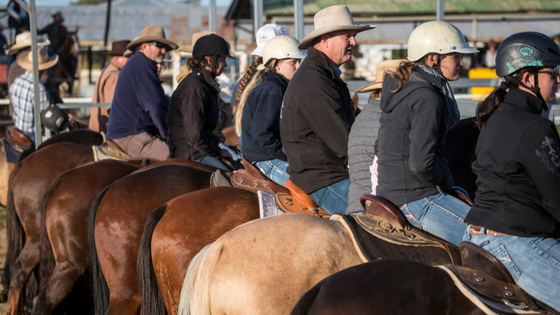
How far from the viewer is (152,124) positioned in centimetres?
635

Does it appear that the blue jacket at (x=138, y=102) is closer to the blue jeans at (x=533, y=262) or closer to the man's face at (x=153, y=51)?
the man's face at (x=153, y=51)

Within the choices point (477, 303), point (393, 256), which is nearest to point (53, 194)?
point (393, 256)

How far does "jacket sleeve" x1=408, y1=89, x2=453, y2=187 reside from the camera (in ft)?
8.49

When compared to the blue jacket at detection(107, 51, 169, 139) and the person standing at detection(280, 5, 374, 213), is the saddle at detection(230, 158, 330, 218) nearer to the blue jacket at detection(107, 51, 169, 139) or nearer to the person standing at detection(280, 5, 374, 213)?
the person standing at detection(280, 5, 374, 213)

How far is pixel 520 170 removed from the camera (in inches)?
88.2

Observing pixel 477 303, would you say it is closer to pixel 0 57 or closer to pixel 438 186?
pixel 438 186

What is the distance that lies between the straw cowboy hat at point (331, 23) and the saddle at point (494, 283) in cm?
176

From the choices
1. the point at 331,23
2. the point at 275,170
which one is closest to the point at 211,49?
the point at 275,170

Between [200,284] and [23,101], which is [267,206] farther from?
[23,101]

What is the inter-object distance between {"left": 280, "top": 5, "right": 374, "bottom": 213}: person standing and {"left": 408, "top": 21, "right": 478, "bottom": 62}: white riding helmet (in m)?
0.54

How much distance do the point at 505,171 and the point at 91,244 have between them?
3.06m

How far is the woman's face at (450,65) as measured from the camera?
310cm

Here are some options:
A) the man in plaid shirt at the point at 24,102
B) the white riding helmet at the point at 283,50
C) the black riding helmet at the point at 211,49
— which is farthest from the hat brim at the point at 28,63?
the white riding helmet at the point at 283,50

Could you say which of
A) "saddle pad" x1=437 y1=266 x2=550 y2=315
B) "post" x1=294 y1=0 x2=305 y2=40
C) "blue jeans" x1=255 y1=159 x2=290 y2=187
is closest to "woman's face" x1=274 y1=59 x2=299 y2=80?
"blue jeans" x1=255 y1=159 x2=290 y2=187
